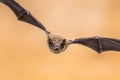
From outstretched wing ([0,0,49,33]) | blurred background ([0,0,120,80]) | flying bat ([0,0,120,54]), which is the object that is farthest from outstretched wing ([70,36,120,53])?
outstretched wing ([0,0,49,33])

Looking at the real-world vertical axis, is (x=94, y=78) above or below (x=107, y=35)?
below

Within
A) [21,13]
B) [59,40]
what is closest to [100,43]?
[59,40]

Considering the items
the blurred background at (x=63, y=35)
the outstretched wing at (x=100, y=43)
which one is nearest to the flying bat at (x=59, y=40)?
the outstretched wing at (x=100, y=43)

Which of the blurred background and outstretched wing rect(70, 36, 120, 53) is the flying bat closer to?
outstretched wing rect(70, 36, 120, 53)

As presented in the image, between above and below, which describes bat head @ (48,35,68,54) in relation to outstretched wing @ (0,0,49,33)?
below

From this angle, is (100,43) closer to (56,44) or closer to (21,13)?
(56,44)

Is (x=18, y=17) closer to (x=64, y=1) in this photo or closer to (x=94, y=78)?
(x=64, y=1)

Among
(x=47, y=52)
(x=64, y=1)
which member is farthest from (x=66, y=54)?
(x=64, y=1)
